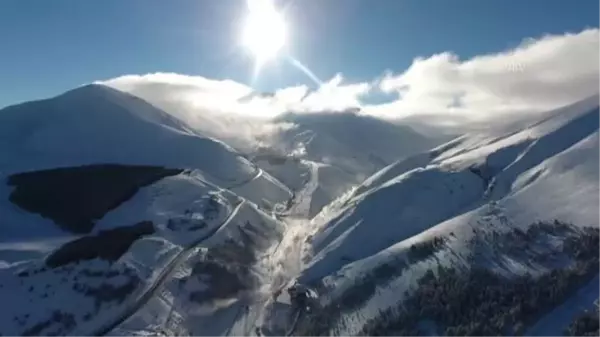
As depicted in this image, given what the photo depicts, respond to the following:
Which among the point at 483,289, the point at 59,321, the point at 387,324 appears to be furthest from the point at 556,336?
the point at 59,321

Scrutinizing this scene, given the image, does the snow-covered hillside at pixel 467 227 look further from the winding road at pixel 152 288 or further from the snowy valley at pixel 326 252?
the winding road at pixel 152 288

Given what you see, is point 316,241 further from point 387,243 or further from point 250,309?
point 250,309

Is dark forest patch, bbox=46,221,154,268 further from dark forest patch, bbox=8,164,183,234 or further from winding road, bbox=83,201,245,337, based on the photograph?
winding road, bbox=83,201,245,337

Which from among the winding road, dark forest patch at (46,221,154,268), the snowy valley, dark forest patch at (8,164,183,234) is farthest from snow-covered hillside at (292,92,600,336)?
dark forest patch at (8,164,183,234)

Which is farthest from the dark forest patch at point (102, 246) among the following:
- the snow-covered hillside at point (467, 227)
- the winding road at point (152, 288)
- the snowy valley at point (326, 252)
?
the snow-covered hillside at point (467, 227)

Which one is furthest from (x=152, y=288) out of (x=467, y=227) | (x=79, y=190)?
(x=467, y=227)
